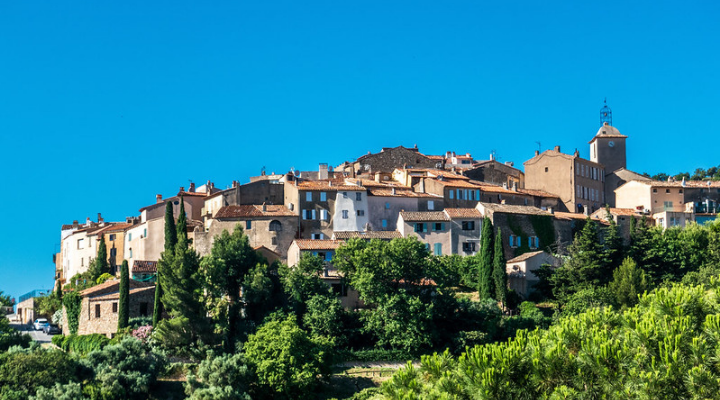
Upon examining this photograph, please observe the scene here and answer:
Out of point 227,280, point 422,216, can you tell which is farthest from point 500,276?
point 227,280

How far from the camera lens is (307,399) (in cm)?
5028

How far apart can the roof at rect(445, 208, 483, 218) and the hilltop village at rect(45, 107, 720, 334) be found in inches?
5.2

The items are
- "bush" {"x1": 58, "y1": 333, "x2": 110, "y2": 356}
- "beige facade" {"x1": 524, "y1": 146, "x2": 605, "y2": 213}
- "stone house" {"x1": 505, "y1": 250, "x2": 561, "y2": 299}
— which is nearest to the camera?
"bush" {"x1": 58, "y1": 333, "x2": 110, "y2": 356}

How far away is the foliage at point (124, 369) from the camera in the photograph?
1925 inches

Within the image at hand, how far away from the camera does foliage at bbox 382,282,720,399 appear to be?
98.8ft

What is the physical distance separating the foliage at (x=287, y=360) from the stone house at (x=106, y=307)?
1176 centimetres

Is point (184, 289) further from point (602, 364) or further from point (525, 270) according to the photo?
point (602, 364)

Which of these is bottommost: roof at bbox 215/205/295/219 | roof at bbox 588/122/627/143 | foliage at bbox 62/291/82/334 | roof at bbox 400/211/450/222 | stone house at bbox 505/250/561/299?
foliage at bbox 62/291/82/334

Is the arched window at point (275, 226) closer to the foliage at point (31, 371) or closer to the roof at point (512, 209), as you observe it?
the roof at point (512, 209)

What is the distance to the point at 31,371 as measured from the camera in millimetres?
48375

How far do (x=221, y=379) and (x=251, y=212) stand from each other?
23.7 m

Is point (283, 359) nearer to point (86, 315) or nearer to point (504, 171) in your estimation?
point (86, 315)

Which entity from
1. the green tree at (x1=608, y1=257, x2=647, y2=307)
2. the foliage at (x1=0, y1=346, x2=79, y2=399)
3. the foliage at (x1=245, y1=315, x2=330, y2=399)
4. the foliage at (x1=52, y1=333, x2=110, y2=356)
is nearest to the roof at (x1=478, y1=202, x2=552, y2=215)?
the green tree at (x1=608, y1=257, x2=647, y2=307)

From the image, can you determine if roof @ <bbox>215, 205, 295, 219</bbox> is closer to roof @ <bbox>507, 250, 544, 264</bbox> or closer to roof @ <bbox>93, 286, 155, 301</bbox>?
roof @ <bbox>93, 286, 155, 301</bbox>
